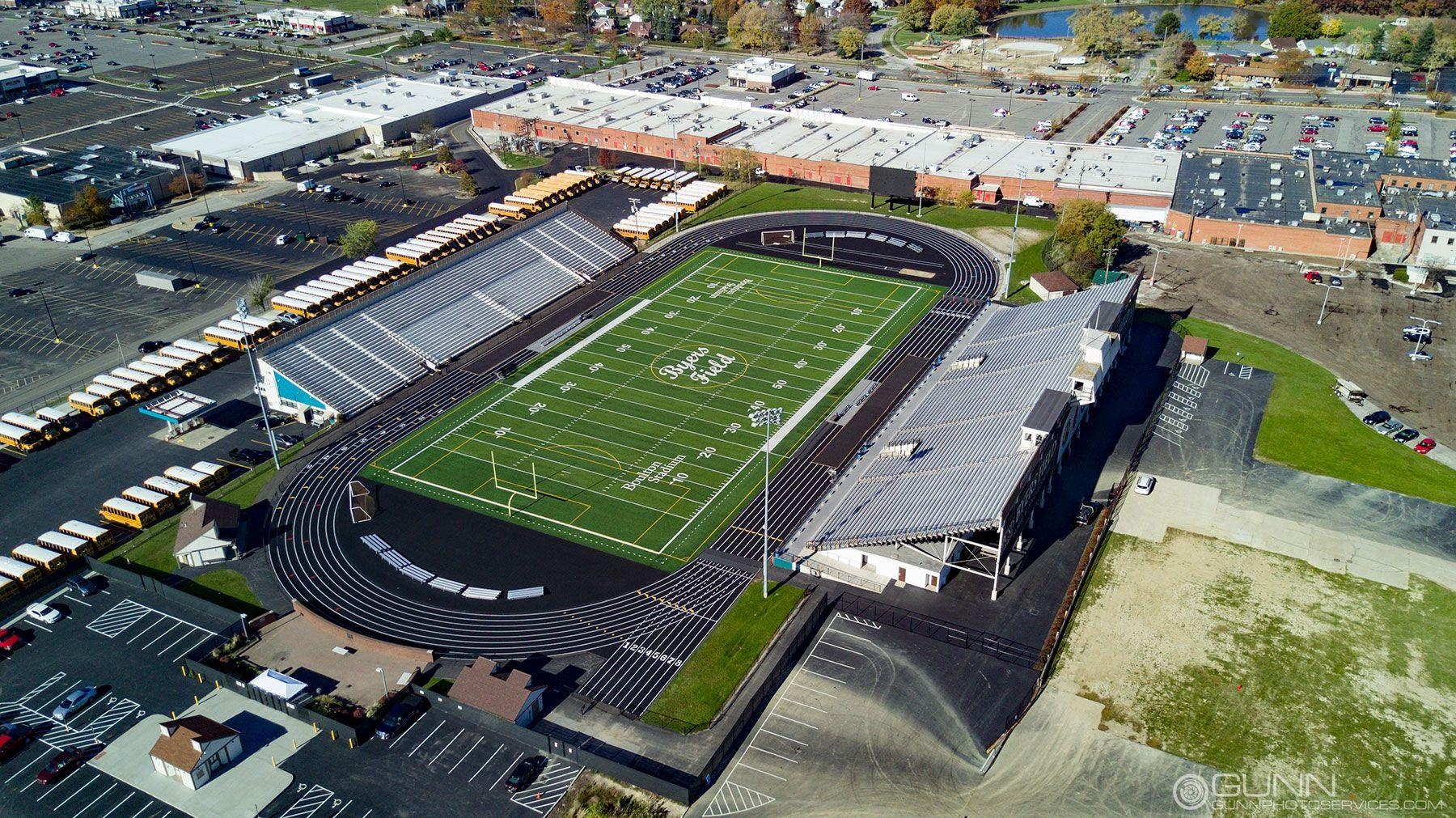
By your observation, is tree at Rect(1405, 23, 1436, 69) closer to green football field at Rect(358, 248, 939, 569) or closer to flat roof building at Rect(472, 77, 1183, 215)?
flat roof building at Rect(472, 77, 1183, 215)

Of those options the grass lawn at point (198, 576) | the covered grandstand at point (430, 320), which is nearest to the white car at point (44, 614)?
the grass lawn at point (198, 576)

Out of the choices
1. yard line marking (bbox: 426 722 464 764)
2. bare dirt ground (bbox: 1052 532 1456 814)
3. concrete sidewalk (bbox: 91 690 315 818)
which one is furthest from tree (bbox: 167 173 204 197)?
bare dirt ground (bbox: 1052 532 1456 814)

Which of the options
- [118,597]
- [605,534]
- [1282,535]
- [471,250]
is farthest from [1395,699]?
[471,250]

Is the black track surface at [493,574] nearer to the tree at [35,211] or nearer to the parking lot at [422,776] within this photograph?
the parking lot at [422,776]

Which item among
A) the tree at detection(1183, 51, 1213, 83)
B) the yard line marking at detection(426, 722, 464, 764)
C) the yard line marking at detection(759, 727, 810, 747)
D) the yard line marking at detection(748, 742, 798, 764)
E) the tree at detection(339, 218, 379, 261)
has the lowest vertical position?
the yard line marking at detection(748, 742, 798, 764)

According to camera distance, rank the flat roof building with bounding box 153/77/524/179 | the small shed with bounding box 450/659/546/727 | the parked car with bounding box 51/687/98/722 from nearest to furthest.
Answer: the small shed with bounding box 450/659/546/727 → the parked car with bounding box 51/687/98/722 → the flat roof building with bounding box 153/77/524/179

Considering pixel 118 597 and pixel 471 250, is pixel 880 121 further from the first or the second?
pixel 118 597

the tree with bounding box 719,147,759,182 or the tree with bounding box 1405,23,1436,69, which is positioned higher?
the tree with bounding box 1405,23,1436,69
